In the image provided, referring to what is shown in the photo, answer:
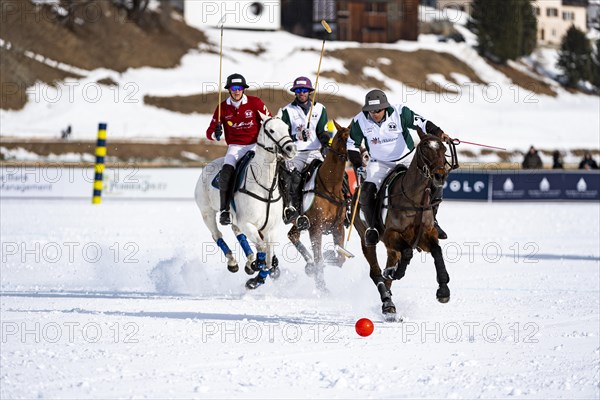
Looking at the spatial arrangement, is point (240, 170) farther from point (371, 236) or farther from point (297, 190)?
point (371, 236)

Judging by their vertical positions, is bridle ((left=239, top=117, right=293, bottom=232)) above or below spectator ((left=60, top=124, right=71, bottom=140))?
below

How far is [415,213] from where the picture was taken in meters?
9.80

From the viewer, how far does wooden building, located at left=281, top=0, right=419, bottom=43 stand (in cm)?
8188

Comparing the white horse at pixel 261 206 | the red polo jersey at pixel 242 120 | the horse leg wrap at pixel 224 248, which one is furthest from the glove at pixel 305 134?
the horse leg wrap at pixel 224 248

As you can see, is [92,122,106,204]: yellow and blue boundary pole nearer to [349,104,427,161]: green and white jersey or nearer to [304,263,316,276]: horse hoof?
[304,263,316,276]: horse hoof

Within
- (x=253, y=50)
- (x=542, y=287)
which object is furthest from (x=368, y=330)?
(x=253, y=50)

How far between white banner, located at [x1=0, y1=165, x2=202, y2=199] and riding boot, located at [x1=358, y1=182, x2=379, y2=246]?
19.1 meters

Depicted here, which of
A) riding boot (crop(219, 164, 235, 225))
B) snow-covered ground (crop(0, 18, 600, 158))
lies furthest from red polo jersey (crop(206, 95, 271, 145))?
snow-covered ground (crop(0, 18, 600, 158))

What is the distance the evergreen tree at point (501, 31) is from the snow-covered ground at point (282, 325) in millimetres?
64706

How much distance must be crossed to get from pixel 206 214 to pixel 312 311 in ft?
10.9

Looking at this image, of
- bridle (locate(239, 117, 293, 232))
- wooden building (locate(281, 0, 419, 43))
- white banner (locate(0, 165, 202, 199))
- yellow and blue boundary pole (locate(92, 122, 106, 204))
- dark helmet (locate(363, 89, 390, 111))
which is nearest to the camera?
dark helmet (locate(363, 89, 390, 111))

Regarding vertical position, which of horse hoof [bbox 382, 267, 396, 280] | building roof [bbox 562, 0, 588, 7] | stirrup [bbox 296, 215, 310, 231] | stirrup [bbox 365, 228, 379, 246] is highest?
building roof [bbox 562, 0, 588, 7]

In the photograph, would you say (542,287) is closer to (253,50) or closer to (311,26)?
(253,50)

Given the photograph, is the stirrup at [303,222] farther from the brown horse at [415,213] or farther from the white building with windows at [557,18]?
the white building with windows at [557,18]
